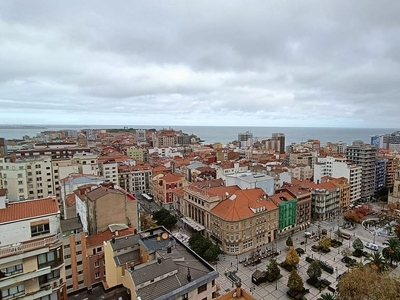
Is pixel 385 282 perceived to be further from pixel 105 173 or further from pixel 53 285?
pixel 105 173

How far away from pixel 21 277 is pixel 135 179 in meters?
63.1

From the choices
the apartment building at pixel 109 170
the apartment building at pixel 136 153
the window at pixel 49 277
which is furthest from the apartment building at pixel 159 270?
the apartment building at pixel 136 153

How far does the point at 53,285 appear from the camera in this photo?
61.3ft

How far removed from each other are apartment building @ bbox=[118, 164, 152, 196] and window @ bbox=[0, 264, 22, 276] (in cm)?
6188

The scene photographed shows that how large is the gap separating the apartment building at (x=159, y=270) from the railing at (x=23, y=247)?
6.16 metres

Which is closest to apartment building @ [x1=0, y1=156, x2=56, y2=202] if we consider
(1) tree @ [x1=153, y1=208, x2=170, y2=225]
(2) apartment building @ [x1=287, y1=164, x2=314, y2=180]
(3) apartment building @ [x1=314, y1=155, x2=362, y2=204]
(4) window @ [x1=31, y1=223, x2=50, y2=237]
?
(1) tree @ [x1=153, y1=208, x2=170, y2=225]

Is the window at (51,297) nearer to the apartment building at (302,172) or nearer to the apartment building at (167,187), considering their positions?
the apartment building at (167,187)

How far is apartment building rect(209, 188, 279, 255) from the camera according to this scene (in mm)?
43781

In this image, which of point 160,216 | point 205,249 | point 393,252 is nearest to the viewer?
point 393,252

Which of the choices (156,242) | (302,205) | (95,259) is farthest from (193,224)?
(156,242)

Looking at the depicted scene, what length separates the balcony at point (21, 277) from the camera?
1673 centimetres

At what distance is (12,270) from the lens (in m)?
17.2

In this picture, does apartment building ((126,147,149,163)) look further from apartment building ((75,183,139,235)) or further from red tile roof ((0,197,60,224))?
red tile roof ((0,197,60,224))

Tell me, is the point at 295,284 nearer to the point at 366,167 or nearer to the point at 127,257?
the point at 127,257
